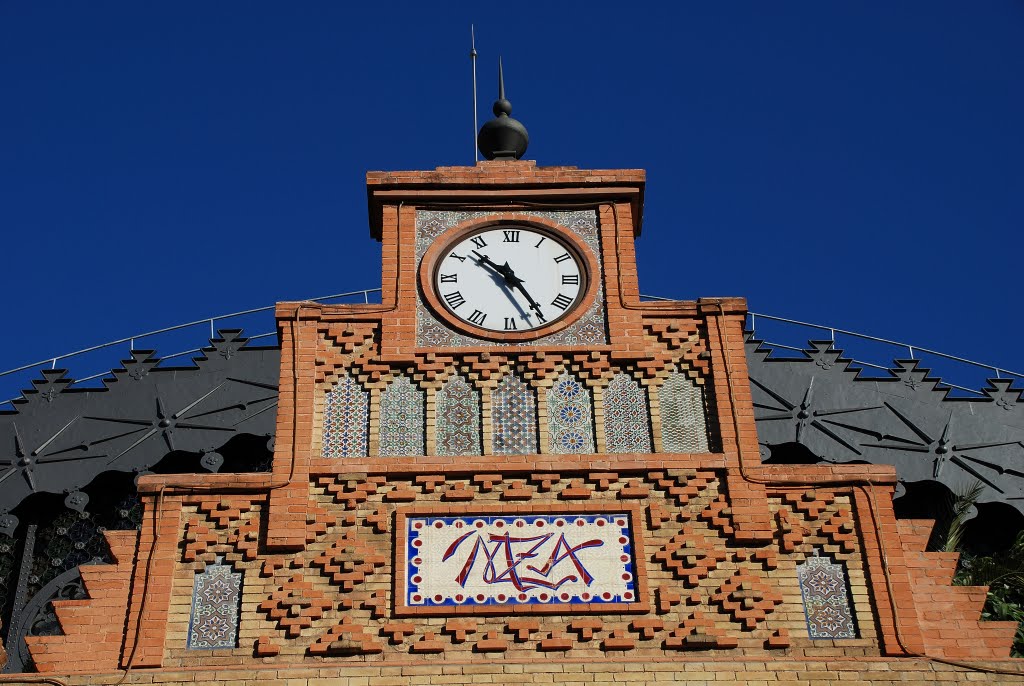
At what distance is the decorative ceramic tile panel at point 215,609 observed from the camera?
12008 mm

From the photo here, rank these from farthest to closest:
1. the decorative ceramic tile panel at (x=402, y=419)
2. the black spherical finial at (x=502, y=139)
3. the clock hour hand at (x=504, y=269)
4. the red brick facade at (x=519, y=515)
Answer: the black spherical finial at (x=502, y=139) → the clock hour hand at (x=504, y=269) → the decorative ceramic tile panel at (x=402, y=419) → the red brick facade at (x=519, y=515)

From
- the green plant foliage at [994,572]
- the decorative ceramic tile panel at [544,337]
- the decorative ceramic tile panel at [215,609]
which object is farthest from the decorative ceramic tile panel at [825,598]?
the green plant foliage at [994,572]

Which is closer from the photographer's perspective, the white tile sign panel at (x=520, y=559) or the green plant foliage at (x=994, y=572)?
the white tile sign panel at (x=520, y=559)

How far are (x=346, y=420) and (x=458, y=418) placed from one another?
0.99 metres

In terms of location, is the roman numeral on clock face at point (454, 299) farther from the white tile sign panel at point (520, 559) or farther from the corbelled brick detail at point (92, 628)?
the corbelled brick detail at point (92, 628)

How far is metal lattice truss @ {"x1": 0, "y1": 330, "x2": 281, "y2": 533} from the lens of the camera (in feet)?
59.5

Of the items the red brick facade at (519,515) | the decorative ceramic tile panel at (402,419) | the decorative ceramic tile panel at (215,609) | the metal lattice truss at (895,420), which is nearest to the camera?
the red brick facade at (519,515)

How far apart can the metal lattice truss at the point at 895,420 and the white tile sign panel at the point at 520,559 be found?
21.7ft

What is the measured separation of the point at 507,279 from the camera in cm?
1427

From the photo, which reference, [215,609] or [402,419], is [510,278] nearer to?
[402,419]

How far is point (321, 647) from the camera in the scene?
11.9 metres

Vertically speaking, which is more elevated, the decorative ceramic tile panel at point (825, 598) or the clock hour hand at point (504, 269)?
the clock hour hand at point (504, 269)

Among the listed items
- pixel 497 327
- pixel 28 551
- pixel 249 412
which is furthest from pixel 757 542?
pixel 28 551

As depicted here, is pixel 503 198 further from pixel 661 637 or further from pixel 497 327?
pixel 661 637
